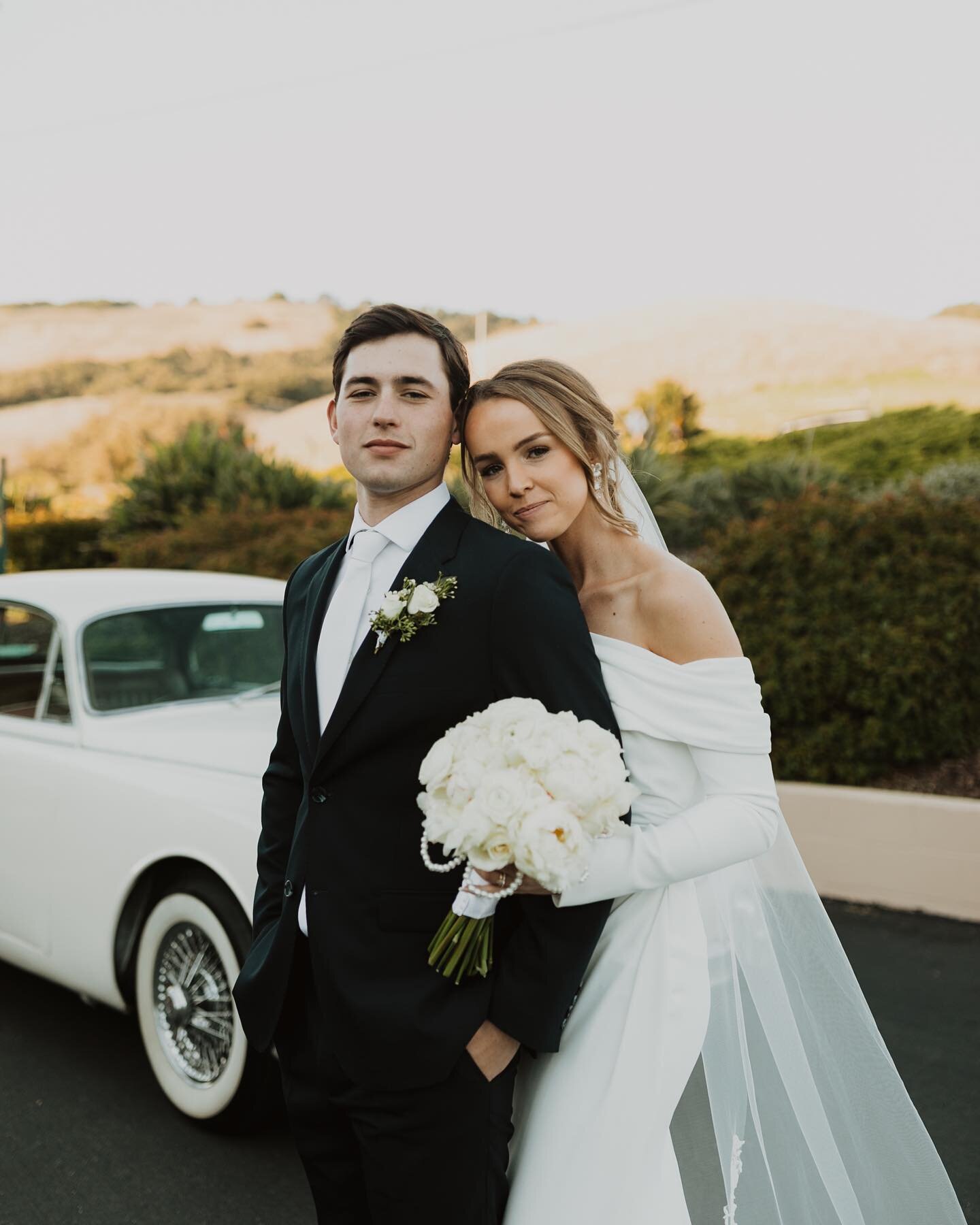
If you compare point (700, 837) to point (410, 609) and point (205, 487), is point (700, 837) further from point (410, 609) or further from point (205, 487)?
point (205, 487)

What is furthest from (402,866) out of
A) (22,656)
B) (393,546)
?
(22,656)

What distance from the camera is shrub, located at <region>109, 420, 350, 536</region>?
14.9 metres

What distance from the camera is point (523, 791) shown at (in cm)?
162

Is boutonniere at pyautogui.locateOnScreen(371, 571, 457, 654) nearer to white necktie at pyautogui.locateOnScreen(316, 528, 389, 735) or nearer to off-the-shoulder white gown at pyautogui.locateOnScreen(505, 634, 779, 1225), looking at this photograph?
white necktie at pyautogui.locateOnScreen(316, 528, 389, 735)

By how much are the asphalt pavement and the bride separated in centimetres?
25

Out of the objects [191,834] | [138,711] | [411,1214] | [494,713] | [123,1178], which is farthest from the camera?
[138,711]

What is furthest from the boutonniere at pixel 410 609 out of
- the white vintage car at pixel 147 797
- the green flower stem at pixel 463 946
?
the white vintage car at pixel 147 797

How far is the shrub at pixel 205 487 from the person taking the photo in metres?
14.9

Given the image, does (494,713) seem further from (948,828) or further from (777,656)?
(777,656)

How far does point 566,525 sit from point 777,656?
16.4ft

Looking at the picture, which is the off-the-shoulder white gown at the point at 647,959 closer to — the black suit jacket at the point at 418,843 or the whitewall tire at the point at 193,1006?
the black suit jacket at the point at 418,843

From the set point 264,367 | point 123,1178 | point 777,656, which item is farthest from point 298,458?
point 123,1178

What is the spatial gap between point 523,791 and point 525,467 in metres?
0.72

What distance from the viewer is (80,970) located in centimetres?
402
